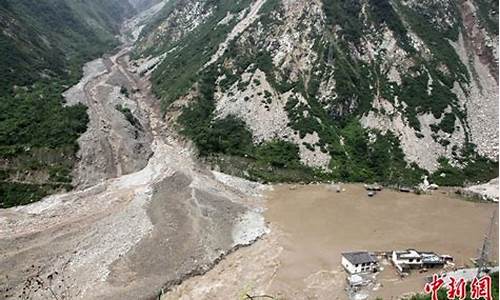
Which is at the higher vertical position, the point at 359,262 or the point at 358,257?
the point at 358,257

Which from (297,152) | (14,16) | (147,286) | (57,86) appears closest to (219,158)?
(297,152)

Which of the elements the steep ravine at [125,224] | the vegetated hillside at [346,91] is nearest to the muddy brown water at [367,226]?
the steep ravine at [125,224]

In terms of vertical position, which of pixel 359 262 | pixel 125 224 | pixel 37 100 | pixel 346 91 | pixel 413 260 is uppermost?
pixel 346 91

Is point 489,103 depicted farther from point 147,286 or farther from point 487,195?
point 147,286

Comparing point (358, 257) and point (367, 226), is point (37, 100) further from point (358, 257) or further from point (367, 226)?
point (358, 257)

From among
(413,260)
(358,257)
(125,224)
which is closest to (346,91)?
(413,260)
